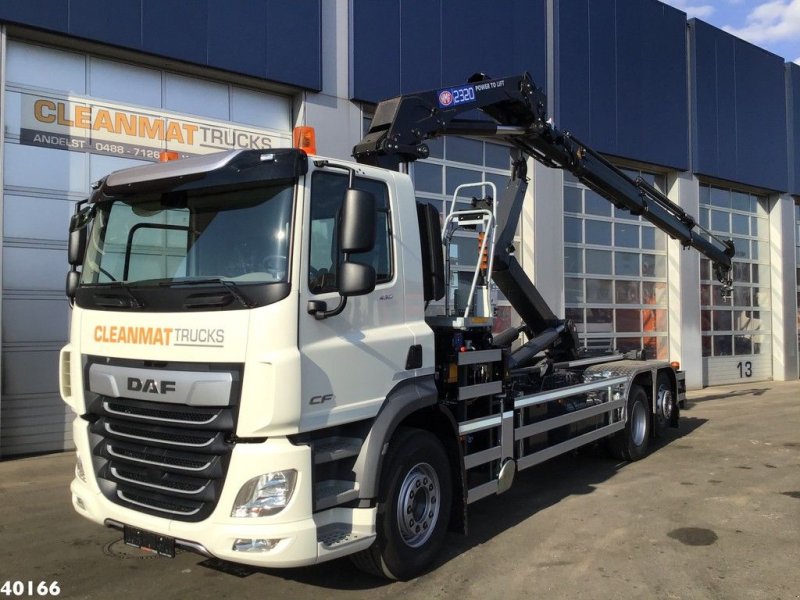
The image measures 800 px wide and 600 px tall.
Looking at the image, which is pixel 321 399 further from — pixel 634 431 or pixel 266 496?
pixel 634 431

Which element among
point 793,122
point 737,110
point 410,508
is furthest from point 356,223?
point 793,122

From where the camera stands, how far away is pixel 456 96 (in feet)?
19.5

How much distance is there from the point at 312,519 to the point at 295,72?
770 cm

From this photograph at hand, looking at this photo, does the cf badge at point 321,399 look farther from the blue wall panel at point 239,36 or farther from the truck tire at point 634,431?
the blue wall panel at point 239,36

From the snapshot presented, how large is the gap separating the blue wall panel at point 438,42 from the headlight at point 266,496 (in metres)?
7.96

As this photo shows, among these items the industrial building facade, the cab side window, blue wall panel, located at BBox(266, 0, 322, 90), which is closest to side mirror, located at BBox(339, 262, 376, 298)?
the cab side window

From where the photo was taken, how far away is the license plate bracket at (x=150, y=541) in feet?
12.4

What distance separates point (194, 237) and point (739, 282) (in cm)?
1673

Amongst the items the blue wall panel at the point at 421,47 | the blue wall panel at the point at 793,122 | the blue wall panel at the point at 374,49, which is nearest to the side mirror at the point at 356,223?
the blue wall panel at the point at 374,49

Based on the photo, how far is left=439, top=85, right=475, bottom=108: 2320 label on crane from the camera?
228 inches

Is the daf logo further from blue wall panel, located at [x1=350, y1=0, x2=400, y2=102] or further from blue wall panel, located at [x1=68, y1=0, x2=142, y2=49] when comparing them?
blue wall panel, located at [x1=350, y1=0, x2=400, y2=102]

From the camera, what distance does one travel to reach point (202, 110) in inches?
371

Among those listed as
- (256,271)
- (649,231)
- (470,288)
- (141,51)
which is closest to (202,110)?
(141,51)

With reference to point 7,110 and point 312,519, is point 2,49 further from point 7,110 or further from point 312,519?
point 312,519
